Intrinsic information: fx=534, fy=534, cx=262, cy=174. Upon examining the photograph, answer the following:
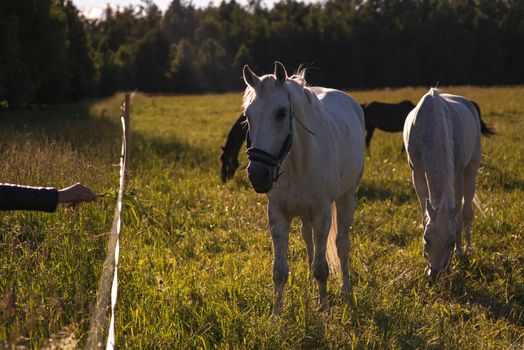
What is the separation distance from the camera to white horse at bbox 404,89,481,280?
4891 mm

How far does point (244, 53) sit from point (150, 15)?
1063 inches

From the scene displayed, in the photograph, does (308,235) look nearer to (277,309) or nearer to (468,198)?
(277,309)

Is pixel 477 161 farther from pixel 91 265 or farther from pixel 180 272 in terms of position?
pixel 91 265

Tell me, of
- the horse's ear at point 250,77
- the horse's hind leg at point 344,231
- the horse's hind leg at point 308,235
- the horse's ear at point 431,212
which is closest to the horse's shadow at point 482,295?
the horse's ear at point 431,212

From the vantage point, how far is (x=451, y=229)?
484 cm

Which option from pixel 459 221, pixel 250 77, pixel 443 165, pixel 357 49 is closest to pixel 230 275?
pixel 250 77

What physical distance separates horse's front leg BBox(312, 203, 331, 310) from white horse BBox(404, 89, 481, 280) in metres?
1.21

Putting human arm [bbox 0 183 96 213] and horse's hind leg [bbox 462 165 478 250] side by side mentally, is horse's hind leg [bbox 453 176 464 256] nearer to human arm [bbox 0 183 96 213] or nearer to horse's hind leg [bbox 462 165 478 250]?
horse's hind leg [bbox 462 165 478 250]

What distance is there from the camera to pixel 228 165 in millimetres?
10195

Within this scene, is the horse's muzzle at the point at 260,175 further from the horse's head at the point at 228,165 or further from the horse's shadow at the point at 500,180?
the horse's shadow at the point at 500,180

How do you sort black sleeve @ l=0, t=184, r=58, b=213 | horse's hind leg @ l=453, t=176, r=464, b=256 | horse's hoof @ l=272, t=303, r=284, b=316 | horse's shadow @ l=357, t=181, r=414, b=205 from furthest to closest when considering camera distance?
horse's shadow @ l=357, t=181, r=414, b=205, horse's hind leg @ l=453, t=176, r=464, b=256, horse's hoof @ l=272, t=303, r=284, b=316, black sleeve @ l=0, t=184, r=58, b=213

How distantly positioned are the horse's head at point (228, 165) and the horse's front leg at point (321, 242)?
595 centimetres

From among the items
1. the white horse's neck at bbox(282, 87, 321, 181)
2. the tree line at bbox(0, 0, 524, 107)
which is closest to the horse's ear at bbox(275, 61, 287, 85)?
the white horse's neck at bbox(282, 87, 321, 181)

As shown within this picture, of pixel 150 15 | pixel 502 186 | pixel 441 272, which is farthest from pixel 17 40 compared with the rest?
pixel 150 15
